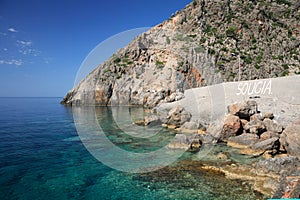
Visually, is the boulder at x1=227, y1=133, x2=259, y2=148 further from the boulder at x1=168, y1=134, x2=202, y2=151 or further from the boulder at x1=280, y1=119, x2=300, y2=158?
the boulder at x1=168, y1=134, x2=202, y2=151

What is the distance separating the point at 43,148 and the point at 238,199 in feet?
42.2

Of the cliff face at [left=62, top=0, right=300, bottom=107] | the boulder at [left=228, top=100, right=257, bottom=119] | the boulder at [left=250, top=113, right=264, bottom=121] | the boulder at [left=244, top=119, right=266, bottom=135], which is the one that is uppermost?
the cliff face at [left=62, top=0, right=300, bottom=107]

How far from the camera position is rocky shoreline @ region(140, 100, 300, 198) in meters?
8.11

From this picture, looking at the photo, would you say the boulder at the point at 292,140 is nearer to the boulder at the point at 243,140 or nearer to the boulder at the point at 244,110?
the boulder at the point at 243,140

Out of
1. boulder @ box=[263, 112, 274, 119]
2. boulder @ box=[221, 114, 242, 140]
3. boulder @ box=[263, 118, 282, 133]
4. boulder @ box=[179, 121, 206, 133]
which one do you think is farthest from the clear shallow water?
boulder @ box=[263, 112, 274, 119]

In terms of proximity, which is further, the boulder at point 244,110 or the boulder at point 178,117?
the boulder at point 178,117

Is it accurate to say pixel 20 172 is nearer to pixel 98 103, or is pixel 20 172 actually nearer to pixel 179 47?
pixel 98 103

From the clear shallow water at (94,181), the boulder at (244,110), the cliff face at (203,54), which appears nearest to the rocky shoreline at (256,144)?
the boulder at (244,110)

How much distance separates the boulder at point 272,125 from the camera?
43.6 feet

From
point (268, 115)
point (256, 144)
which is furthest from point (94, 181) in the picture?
point (268, 115)

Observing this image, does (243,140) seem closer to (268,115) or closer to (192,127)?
(268,115)

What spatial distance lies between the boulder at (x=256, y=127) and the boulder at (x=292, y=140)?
202 cm

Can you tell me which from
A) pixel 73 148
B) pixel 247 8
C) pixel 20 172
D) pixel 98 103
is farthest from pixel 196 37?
pixel 20 172

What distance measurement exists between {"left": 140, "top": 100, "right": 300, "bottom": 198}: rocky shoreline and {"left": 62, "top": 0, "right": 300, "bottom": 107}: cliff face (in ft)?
84.3
